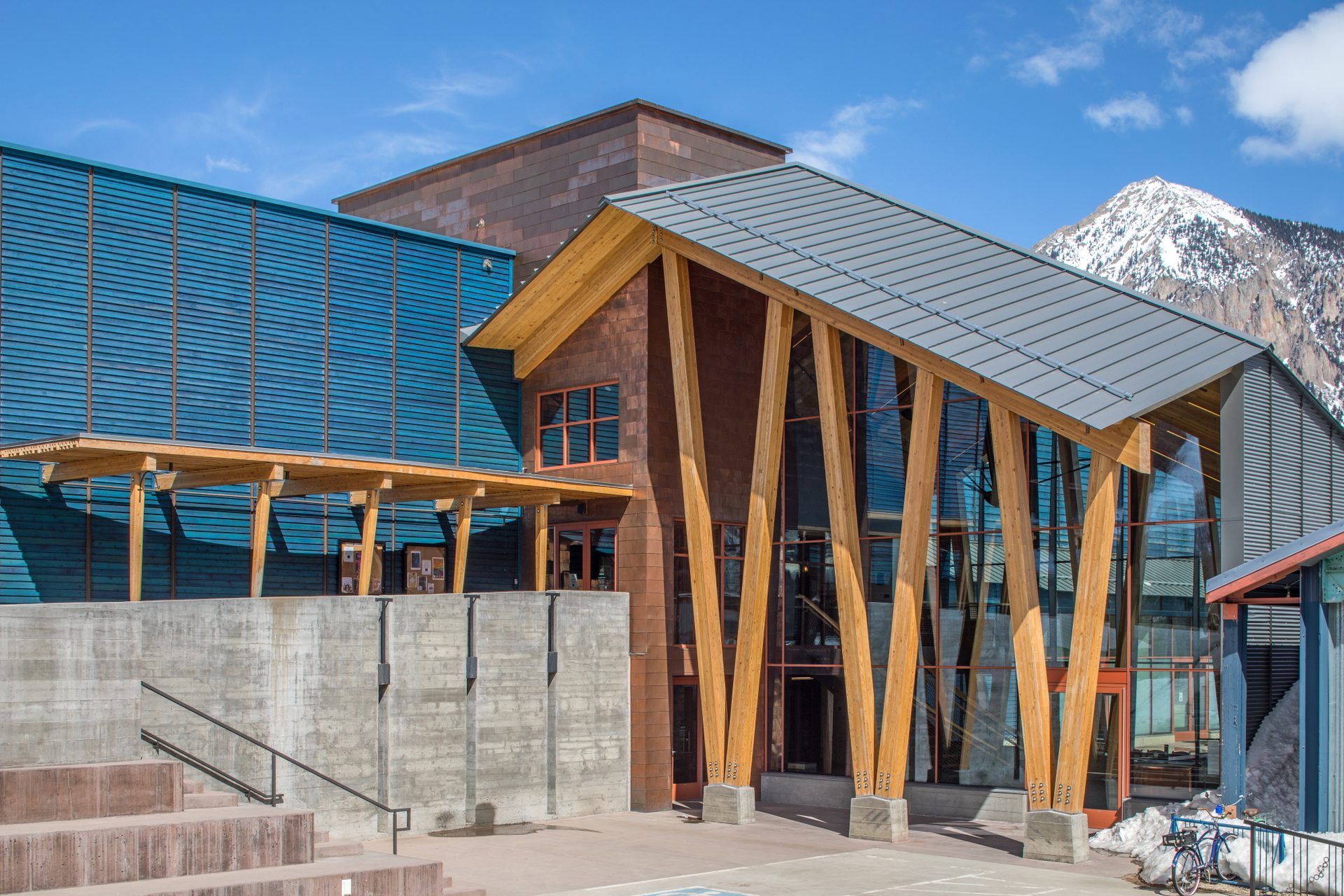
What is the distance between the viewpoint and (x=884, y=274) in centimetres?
2403

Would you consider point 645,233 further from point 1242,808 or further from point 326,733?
point 1242,808

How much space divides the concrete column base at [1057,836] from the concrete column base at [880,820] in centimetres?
240

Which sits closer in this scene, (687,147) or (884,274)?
(884,274)

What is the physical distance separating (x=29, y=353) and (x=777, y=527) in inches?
542

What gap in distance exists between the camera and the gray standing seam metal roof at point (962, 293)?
20.8 metres

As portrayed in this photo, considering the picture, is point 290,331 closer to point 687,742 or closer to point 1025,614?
point 687,742

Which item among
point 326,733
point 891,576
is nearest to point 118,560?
point 326,733

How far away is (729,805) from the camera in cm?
2466

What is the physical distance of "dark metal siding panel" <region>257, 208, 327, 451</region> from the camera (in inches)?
1030

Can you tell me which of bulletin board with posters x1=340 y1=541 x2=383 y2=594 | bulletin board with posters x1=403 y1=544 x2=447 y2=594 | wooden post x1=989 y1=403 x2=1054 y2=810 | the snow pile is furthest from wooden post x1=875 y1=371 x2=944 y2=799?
bulletin board with posters x1=340 y1=541 x2=383 y2=594

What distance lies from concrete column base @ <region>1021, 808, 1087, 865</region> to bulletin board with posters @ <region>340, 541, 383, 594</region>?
12462 mm

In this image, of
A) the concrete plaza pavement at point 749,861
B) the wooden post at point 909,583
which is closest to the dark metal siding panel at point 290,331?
the concrete plaza pavement at point 749,861

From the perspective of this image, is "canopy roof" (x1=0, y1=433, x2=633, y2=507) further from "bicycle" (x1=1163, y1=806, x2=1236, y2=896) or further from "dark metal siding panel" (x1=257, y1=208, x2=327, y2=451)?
"bicycle" (x1=1163, y1=806, x2=1236, y2=896)

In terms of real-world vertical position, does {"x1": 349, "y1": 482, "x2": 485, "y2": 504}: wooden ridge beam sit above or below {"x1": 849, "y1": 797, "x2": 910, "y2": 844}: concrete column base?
above
